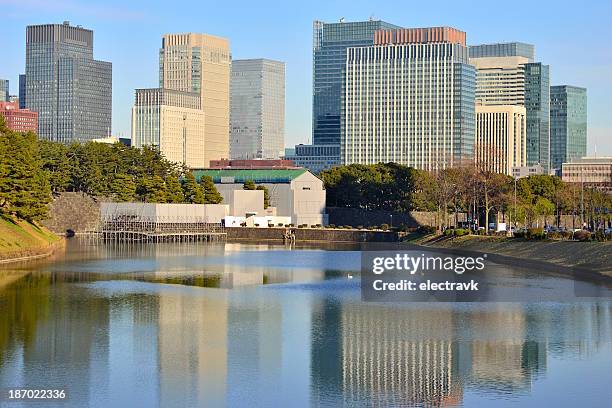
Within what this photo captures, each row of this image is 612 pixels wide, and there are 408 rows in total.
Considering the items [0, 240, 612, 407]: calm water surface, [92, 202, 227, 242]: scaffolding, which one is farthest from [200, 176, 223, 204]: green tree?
[0, 240, 612, 407]: calm water surface

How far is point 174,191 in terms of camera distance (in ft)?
590

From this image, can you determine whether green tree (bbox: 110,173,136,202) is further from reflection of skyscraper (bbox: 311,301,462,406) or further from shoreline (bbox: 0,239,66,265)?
reflection of skyscraper (bbox: 311,301,462,406)

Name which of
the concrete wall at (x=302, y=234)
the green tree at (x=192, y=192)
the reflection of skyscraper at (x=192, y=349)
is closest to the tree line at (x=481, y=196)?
the concrete wall at (x=302, y=234)

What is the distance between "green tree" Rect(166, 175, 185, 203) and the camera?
178 metres

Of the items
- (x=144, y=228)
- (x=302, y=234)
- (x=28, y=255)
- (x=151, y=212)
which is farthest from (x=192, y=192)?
(x=28, y=255)

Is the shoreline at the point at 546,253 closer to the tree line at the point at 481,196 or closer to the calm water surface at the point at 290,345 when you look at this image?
the calm water surface at the point at 290,345

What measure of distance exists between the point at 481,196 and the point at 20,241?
2737 inches

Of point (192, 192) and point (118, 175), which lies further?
point (192, 192)

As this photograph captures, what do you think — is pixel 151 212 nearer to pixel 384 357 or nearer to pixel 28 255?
pixel 28 255

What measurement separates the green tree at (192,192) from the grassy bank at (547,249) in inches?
2201

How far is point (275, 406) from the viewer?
135 ft

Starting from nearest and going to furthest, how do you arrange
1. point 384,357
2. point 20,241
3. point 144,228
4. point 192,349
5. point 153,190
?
point 384,357
point 192,349
point 20,241
point 144,228
point 153,190

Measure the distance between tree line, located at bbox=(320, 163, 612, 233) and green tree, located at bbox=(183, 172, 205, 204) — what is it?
30.8 meters

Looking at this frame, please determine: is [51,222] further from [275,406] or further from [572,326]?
[275,406]
